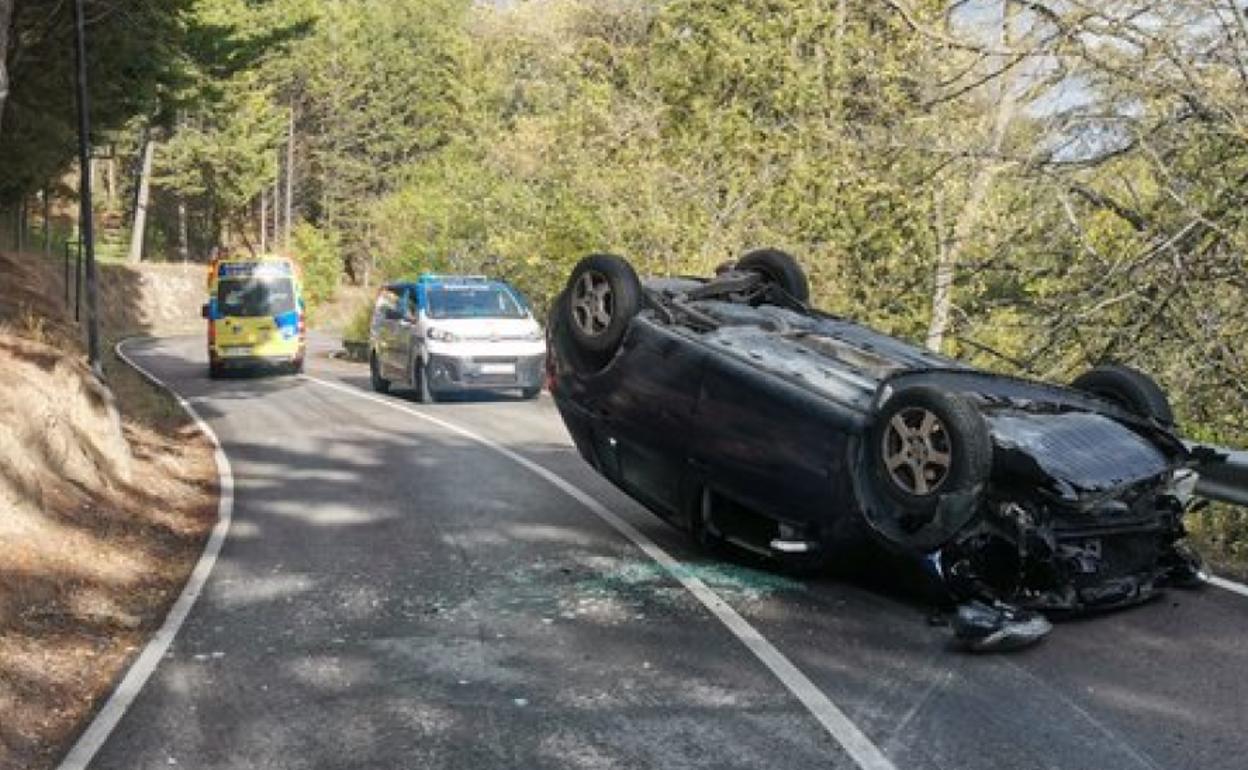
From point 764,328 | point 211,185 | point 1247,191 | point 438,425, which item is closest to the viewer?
point 764,328

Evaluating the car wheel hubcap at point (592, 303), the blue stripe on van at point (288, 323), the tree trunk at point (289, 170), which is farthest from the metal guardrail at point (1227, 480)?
the tree trunk at point (289, 170)

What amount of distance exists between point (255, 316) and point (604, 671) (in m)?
22.2

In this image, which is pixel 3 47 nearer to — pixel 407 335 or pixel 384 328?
pixel 407 335

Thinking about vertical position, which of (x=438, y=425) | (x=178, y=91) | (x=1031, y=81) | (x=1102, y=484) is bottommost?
(x=438, y=425)

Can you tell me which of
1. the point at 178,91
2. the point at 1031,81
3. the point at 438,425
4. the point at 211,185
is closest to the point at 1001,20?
the point at 1031,81

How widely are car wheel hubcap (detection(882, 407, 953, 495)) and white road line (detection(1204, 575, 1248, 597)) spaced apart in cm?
217

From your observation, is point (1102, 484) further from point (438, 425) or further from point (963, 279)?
point (438, 425)

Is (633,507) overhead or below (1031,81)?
below

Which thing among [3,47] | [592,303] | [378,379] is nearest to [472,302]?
[378,379]

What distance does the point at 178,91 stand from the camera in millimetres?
22828

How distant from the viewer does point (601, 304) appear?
793cm

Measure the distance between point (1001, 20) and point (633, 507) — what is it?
542 centimetres

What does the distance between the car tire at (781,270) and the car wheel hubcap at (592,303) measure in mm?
1682

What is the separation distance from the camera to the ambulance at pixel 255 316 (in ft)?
84.1
